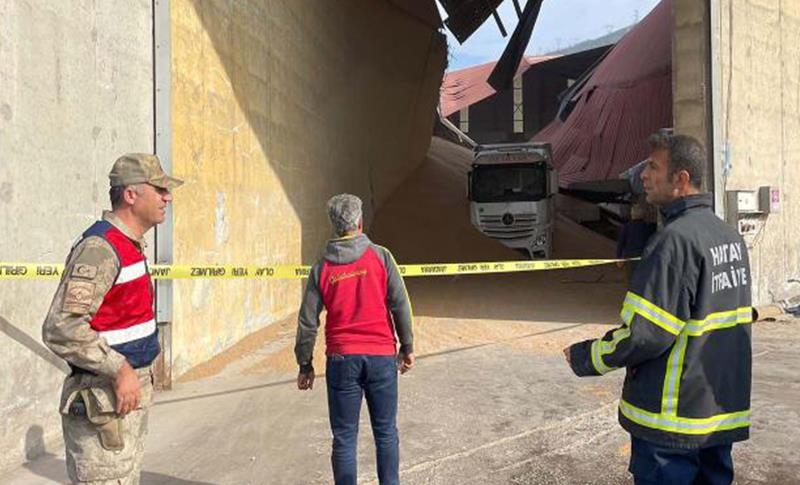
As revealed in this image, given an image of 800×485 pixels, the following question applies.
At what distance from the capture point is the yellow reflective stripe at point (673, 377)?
7.93ft

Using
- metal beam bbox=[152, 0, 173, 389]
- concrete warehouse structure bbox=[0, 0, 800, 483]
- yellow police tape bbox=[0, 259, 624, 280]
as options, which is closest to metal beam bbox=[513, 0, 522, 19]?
concrete warehouse structure bbox=[0, 0, 800, 483]

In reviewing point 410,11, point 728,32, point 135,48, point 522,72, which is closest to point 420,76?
point 410,11

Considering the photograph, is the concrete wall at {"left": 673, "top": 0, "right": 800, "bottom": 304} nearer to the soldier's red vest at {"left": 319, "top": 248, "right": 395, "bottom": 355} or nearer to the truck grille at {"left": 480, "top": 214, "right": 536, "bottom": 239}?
the truck grille at {"left": 480, "top": 214, "right": 536, "bottom": 239}

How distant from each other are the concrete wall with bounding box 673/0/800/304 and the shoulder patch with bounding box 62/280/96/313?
349 inches

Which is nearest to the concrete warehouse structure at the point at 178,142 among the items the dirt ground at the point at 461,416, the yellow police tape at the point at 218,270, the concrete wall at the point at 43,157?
the concrete wall at the point at 43,157

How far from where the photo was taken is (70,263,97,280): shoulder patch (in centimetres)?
237

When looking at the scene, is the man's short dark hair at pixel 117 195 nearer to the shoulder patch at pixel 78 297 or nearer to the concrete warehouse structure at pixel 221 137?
the shoulder patch at pixel 78 297

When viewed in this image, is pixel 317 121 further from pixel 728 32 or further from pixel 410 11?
pixel 410 11

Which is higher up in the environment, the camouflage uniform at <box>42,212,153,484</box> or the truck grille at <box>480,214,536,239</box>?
the truck grille at <box>480,214,536,239</box>

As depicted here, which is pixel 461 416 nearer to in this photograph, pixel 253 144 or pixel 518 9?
pixel 253 144

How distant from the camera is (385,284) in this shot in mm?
3613

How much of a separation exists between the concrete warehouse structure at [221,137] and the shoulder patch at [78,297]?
7.18ft

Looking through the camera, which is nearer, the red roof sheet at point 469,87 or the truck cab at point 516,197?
the truck cab at point 516,197

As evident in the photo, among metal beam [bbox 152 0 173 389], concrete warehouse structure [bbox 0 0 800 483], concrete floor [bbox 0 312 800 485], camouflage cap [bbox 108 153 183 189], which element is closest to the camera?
camouflage cap [bbox 108 153 183 189]
